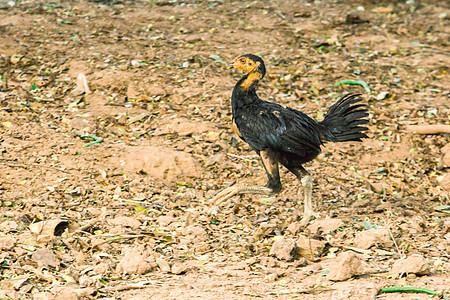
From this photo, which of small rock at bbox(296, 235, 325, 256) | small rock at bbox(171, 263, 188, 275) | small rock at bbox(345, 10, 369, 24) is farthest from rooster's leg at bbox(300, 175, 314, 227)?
small rock at bbox(345, 10, 369, 24)

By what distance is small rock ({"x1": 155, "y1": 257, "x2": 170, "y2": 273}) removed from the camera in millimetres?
4617

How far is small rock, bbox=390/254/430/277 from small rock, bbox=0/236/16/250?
311cm

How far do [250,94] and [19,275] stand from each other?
266 cm

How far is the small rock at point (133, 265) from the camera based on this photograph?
453 centimetres

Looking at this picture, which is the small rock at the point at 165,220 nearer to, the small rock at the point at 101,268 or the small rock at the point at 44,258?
the small rock at the point at 101,268

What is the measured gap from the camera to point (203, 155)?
6.70 meters

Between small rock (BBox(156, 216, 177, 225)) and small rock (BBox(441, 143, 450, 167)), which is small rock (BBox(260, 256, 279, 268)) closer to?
small rock (BBox(156, 216, 177, 225))

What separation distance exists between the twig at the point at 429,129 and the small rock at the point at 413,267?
3322mm

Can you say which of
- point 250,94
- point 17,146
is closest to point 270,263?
point 250,94

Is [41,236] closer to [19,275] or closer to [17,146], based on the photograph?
[19,275]

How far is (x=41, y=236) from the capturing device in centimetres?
489

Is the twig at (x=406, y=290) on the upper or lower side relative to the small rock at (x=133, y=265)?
upper

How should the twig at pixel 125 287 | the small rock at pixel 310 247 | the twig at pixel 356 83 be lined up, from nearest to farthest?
the twig at pixel 125 287
the small rock at pixel 310 247
the twig at pixel 356 83

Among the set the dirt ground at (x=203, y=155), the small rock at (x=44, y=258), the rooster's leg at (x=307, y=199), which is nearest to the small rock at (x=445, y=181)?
the dirt ground at (x=203, y=155)
